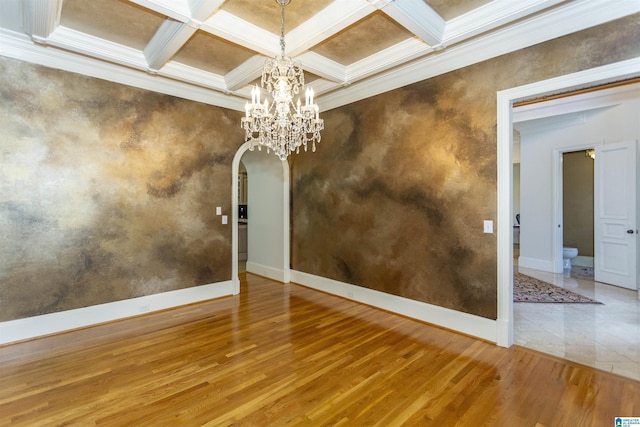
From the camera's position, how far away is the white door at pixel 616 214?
5.03m

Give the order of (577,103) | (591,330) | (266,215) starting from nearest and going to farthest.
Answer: (591,330) < (577,103) < (266,215)

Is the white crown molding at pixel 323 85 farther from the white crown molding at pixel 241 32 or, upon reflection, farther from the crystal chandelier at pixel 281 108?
the crystal chandelier at pixel 281 108

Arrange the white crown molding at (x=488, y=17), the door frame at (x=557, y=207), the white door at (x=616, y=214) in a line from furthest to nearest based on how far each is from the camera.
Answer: the door frame at (x=557, y=207) → the white door at (x=616, y=214) → the white crown molding at (x=488, y=17)

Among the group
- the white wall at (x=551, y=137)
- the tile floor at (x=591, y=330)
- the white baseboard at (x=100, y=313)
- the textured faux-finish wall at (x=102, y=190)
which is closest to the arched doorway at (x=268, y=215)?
the textured faux-finish wall at (x=102, y=190)

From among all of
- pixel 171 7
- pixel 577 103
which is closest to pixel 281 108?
pixel 171 7

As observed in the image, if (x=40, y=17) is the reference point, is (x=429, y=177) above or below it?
below

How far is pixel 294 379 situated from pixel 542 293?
4.56 m

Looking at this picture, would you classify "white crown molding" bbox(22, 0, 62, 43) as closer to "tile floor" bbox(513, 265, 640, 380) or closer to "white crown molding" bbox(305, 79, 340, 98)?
"white crown molding" bbox(305, 79, 340, 98)

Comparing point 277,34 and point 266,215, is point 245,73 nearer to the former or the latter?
point 277,34

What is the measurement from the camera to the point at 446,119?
11.2ft

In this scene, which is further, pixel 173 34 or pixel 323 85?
pixel 323 85

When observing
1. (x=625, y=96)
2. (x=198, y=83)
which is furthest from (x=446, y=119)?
(x=625, y=96)

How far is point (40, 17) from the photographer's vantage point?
268 centimetres

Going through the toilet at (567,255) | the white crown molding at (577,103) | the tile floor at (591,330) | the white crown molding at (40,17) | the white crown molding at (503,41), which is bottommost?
the tile floor at (591,330)
